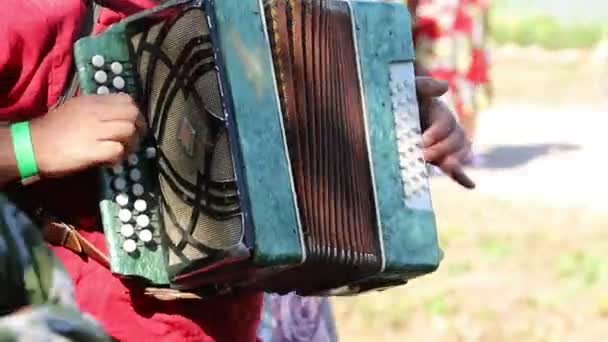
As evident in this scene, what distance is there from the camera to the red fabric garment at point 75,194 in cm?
238

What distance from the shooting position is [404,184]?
277cm

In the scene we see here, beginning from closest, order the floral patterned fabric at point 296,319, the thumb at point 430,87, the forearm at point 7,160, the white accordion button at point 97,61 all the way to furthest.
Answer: the forearm at point 7,160 < the white accordion button at point 97,61 < the thumb at point 430,87 < the floral patterned fabric at point 296,319

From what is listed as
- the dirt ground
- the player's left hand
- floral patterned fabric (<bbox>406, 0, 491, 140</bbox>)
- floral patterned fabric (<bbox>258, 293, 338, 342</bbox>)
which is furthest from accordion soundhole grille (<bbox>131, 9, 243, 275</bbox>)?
floral patterned fabric (<bbox>406, 0, 491, 140</bbox>)

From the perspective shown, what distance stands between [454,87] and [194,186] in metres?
7.19

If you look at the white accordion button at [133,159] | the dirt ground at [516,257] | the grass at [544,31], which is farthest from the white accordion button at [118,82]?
the grass at [544,31]

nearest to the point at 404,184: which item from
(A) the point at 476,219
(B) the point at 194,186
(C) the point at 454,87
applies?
(B) the point at 194,186

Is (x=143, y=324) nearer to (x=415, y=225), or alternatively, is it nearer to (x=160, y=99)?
(x=160, y=99)

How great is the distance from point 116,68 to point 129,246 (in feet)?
0.94

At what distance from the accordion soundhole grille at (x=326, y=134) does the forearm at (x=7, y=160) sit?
472 mm

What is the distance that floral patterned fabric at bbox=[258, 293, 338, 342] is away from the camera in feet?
11.1

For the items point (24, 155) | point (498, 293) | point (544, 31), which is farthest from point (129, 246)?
point (544, 31)

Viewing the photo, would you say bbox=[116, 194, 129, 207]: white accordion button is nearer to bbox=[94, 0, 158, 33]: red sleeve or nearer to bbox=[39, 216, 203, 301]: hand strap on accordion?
bbox=[39, 216, 203, 301]: hand strap on accordion

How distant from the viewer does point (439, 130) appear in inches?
117

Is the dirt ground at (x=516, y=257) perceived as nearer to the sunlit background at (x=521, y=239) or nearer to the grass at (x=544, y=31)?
the sunlit background at (x=521, y=239)
